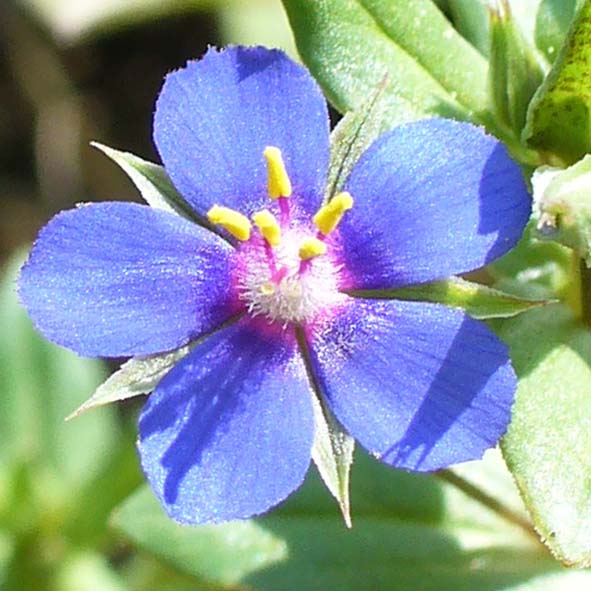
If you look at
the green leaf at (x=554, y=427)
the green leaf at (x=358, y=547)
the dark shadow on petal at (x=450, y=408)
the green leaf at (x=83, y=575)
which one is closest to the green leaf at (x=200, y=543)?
the green leaf at (x=358, y=547)

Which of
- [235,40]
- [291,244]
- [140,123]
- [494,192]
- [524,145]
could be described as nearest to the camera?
[494,192]

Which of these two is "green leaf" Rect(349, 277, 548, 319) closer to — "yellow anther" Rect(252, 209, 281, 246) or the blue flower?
the blue flower

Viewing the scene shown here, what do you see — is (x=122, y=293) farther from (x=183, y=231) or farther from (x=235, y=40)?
(x=235, y=40)

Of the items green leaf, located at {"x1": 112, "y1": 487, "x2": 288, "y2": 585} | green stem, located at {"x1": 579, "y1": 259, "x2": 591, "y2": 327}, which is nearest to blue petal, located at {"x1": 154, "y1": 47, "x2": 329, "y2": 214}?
green stem, located at {"x1": 579, "y1": 259, "x2": 591, "y2": 327}

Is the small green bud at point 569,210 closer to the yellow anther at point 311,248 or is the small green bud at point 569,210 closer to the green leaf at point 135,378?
the yellow anther at point 311,248

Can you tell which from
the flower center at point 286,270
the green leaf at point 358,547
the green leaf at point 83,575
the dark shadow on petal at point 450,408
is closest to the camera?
the dark shadow on petal at point 450,408

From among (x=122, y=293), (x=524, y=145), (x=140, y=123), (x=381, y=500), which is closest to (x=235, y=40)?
(x=140, y=123)

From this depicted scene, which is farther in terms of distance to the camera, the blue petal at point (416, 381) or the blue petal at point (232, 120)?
the blue petal at point (232, 120)
